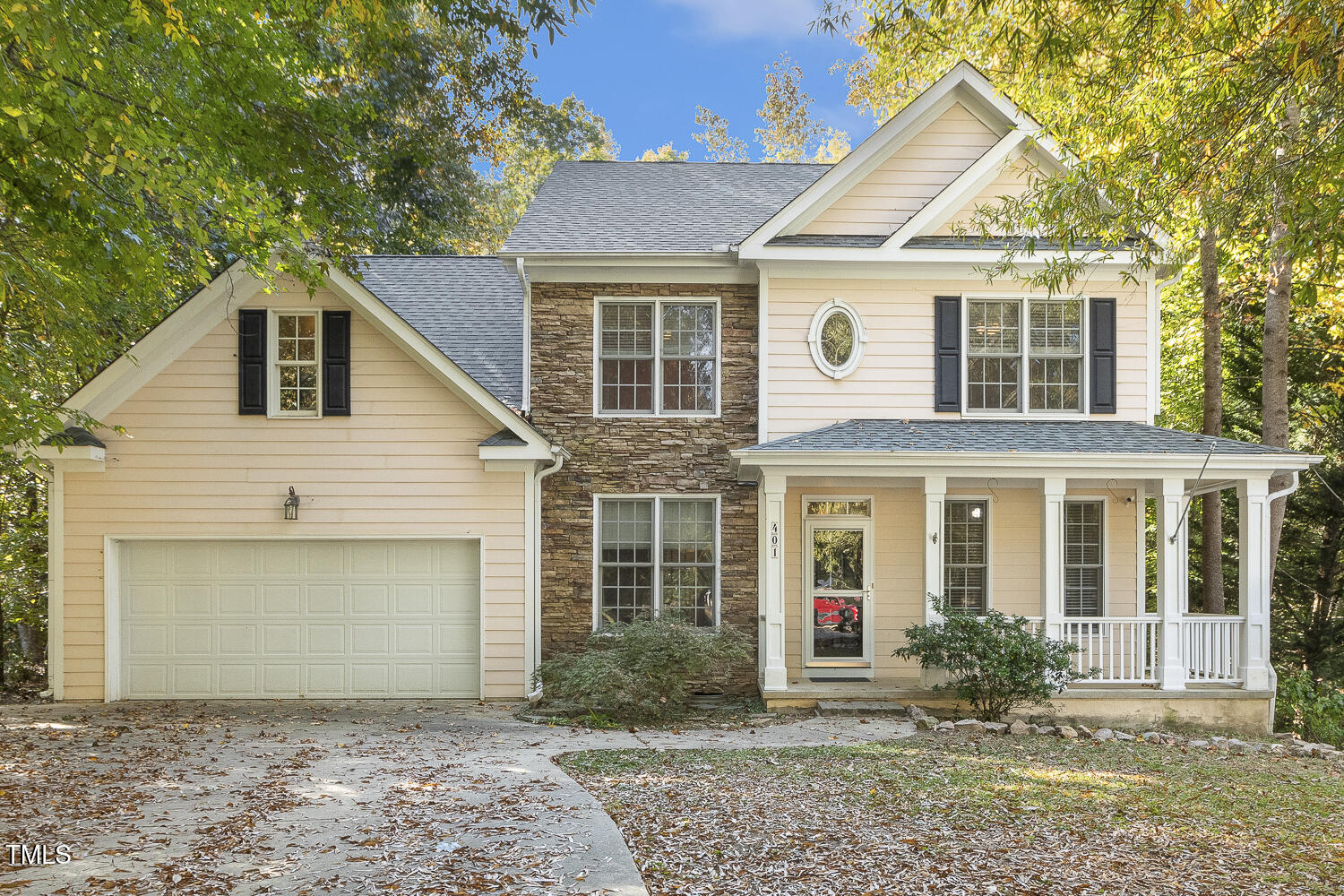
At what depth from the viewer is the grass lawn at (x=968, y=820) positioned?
5211mm

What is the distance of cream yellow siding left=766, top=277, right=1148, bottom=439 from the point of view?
11766mm

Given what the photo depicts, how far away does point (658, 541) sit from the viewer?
11750mm

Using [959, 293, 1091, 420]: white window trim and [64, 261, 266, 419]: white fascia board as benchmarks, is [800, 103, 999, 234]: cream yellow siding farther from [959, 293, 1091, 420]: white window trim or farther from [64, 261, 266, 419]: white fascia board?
[64, 261, 266, 419]: white fascia board

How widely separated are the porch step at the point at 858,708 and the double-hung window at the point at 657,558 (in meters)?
1.99

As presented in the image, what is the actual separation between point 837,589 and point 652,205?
6.37 meters

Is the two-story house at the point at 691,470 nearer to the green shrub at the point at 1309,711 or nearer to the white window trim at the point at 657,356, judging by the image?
the white window trim at the point at 657,356

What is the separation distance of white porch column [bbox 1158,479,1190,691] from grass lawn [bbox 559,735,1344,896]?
5.93 ft

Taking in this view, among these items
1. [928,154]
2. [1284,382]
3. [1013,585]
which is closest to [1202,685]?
[1013,585]

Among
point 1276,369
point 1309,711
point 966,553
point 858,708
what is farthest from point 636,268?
point 1309,711

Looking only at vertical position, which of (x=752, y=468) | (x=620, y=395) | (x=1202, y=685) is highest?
(x=620, y=395)

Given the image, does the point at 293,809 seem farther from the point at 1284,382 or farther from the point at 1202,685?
the point at 1284,382

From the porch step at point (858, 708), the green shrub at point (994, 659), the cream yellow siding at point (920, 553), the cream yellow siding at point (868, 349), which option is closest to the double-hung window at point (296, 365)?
the cream yellow siding at point (868, 349)

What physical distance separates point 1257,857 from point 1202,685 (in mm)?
5748

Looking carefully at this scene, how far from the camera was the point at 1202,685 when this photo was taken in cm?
1075
